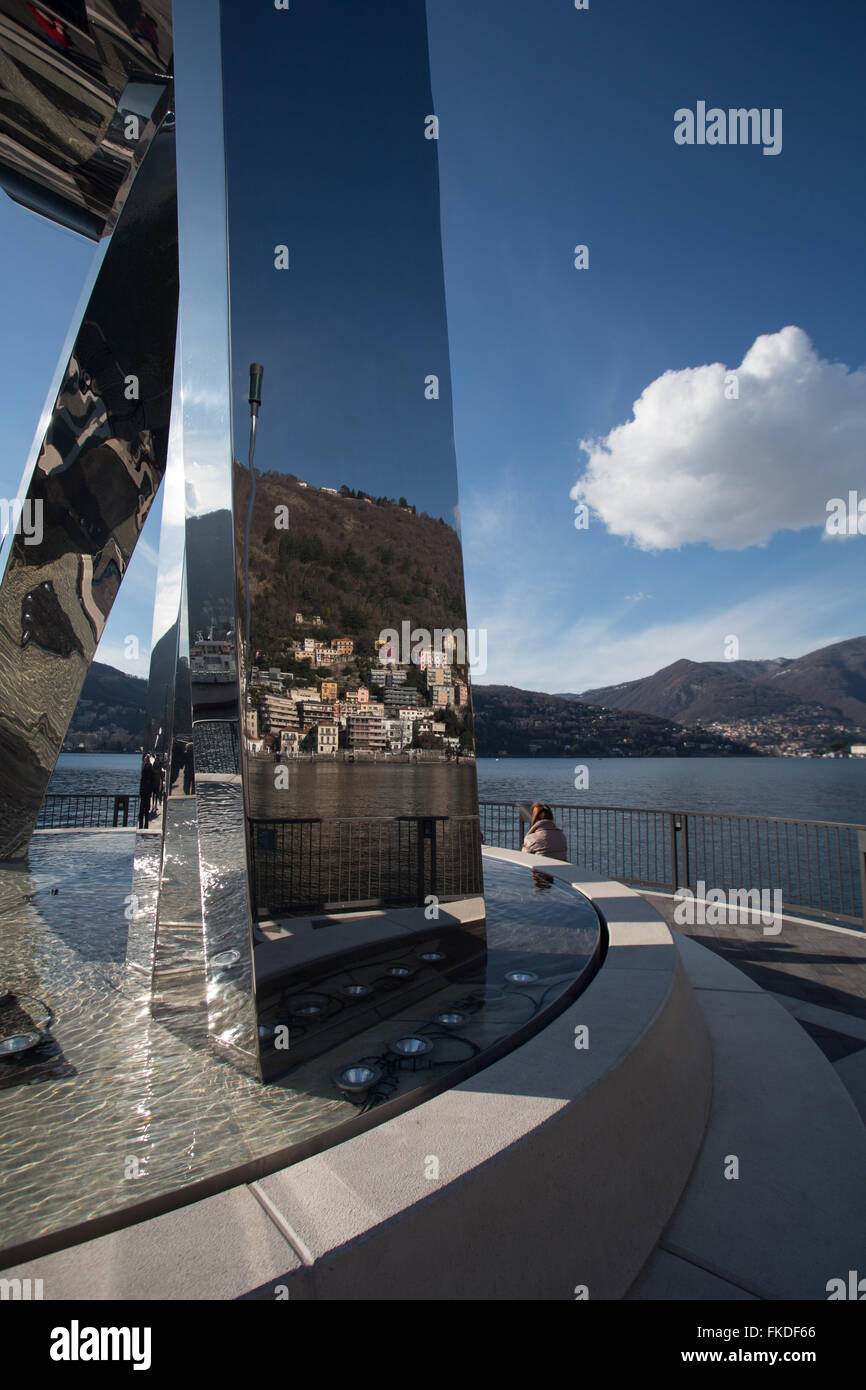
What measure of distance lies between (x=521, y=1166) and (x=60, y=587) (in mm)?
6293

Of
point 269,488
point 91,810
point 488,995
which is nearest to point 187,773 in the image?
point 269,488

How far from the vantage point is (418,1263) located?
1.90 metres

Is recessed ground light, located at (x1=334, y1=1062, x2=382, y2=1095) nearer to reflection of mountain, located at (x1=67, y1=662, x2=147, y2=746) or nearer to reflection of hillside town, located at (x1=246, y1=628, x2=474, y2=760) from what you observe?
reflection of hillside town, located at (x1=246, y1=628, x2=474, y2=760)

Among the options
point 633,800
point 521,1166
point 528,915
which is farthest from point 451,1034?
point 633,800

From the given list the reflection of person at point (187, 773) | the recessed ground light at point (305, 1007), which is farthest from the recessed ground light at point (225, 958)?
the reflection of person at point (187, 773)

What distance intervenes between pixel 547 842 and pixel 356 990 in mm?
5130

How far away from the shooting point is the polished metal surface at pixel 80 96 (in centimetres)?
478

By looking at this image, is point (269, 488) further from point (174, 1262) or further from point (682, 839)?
point (682, 839)

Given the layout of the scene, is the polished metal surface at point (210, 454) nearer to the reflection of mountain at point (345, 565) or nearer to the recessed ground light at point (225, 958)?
the recessed ground light at point (225, 958)

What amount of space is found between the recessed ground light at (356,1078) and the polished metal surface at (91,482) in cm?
548

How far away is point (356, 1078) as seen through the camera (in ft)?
8.65

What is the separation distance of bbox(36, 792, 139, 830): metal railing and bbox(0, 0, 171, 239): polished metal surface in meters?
11.8

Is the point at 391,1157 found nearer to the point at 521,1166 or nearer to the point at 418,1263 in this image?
the point at 418,1263

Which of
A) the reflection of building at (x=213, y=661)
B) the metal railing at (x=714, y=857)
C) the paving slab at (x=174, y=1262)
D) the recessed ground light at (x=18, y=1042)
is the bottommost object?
the metal railing at (x=714, y=857)
